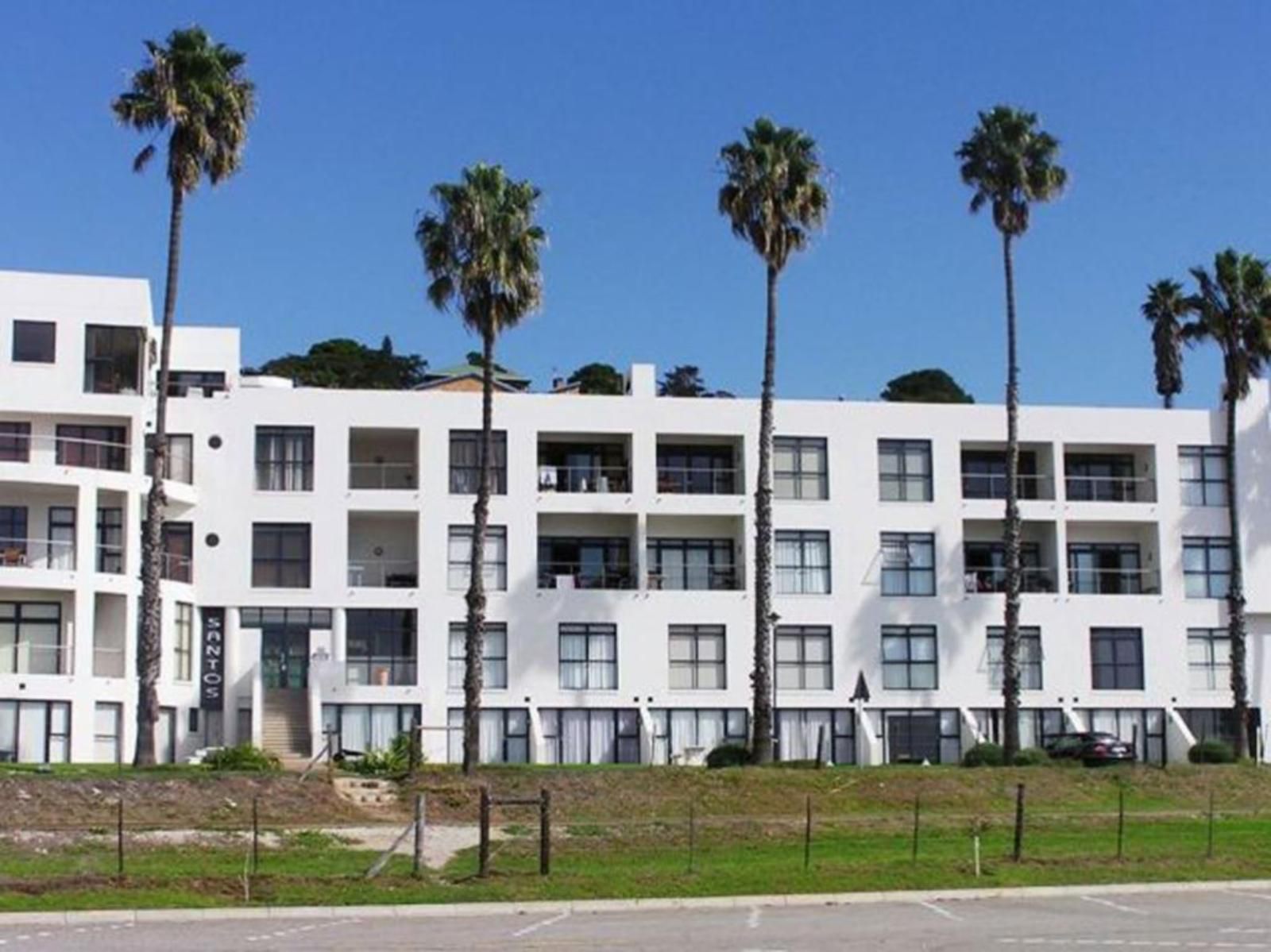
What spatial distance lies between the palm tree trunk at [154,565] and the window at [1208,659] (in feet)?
109

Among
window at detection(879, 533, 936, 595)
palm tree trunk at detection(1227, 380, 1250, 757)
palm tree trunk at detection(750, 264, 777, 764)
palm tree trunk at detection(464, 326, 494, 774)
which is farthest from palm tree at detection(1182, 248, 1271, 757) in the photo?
palm tree trunk at detection(464, 326, 494, 774)

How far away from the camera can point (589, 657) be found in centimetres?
6138

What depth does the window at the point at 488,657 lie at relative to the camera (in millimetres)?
60531

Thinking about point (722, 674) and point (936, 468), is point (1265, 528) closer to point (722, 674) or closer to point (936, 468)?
point (936, 468)

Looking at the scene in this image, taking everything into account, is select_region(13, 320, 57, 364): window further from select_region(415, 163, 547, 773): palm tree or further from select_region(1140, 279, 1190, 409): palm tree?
select_region(1140, 279, 1190, 409): palm tree

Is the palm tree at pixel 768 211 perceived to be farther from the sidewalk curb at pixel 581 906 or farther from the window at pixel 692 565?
the sidewalk curb at pixel 581 906

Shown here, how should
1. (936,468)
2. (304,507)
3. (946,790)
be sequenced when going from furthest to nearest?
→ (936,468) → (304,507) → (946,790)

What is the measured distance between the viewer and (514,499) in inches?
2436

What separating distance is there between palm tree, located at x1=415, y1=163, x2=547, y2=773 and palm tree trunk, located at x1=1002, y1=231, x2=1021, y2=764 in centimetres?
1526

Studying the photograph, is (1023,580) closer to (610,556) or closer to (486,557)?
(610,556)

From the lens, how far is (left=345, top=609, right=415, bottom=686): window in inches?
2375

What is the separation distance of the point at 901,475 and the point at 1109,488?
780cm

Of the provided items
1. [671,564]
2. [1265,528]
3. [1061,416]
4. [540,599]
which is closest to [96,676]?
[540,599]

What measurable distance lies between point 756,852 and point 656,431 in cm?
2633
